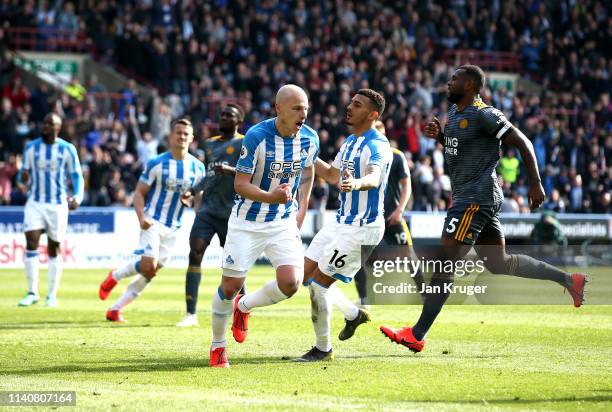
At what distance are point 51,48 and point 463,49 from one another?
1436 cm

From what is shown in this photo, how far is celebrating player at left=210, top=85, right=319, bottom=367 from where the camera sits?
366 inches

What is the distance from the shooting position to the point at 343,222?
10.5 meters

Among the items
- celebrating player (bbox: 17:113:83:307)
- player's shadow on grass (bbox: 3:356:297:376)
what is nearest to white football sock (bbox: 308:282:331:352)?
player's shadow on grass (bbox: 3:356:297:376)

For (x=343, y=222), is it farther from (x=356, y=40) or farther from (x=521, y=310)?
(x=356, y=40)

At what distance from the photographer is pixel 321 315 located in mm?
9945

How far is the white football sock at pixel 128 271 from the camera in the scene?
559 inches

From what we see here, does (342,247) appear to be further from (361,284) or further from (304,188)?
(361,284)

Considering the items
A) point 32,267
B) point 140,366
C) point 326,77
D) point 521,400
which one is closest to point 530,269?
point 521,400

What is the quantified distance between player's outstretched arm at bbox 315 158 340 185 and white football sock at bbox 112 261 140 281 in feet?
14.2

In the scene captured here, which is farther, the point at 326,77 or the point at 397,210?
the point at 326,77

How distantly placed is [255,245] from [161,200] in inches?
198

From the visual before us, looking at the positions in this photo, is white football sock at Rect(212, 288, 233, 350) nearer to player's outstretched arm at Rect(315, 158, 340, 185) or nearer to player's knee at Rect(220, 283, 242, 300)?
player's knee at Rect(220, 283, 242, 300)

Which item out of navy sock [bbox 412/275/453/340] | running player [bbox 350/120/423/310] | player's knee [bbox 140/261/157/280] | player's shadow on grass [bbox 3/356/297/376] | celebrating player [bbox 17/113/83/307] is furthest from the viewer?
celebrating player [bbox 17/113/83/307]

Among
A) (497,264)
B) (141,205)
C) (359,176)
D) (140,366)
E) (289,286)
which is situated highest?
(359,176)
